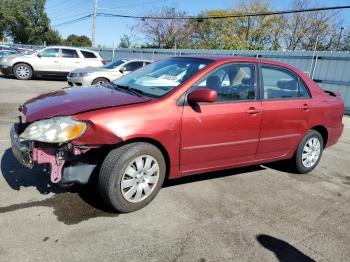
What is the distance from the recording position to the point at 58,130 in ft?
10.8

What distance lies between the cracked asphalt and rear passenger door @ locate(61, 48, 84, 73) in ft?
39.0

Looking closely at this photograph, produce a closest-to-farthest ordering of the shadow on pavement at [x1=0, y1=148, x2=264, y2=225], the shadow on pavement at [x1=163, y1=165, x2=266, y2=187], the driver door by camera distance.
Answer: the shadow on pavement at [x1=0, y1=148, x2=264, y2=225] < the driver door < the shadow on pavement at [x1=163, y1=165, x2=266, y2=187]

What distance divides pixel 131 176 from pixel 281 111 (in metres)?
2.22

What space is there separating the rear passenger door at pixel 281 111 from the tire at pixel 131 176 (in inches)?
62.5

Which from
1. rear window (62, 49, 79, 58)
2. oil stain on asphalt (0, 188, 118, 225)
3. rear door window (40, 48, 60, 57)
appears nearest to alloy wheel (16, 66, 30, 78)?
rear door window (40, 48, 60, 57)

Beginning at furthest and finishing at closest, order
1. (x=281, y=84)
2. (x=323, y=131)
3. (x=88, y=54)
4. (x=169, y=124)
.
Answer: (x=88, y=54) < (x=323, y=131) < (x=281, y=84) < (x=169, y=124)

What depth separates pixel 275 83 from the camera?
4789mm

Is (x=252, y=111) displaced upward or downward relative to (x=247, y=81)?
downward

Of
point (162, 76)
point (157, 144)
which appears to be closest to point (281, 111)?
point (162, 76)

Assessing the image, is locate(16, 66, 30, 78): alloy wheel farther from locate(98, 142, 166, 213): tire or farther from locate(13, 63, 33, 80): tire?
locate(98, 142, 166, 213): tire

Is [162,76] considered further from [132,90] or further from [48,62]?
[48,62]

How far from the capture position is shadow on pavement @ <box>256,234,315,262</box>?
3109 mm

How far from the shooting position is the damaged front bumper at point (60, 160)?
10.9ft

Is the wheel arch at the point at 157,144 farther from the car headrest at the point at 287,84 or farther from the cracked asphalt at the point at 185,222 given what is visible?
→ the car headrest at the point at 287,84
